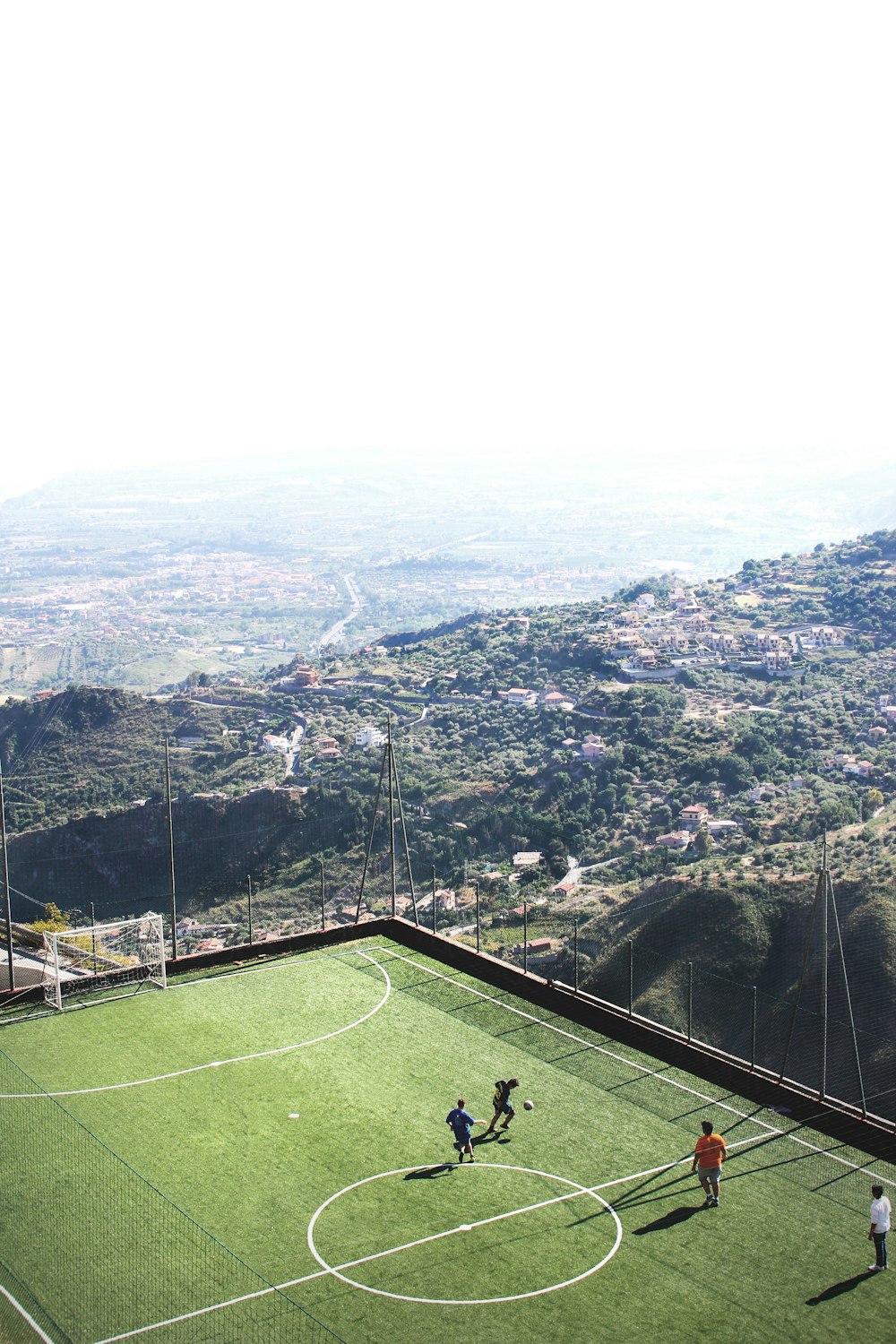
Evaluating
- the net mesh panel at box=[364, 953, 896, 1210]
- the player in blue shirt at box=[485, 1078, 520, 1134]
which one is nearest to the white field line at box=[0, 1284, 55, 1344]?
the player in blue shirt at box=[485, 1078, 520, 1134]

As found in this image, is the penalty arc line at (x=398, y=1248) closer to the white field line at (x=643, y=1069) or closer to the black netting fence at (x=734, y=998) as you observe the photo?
the white field line at (x=643, y=1069)

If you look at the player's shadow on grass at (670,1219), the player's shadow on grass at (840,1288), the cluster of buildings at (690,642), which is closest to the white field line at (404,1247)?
the player's shadow on grass at (670,1219)

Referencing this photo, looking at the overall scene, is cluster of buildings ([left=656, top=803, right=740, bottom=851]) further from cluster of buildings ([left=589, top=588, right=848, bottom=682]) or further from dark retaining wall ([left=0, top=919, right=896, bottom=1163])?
dark retaining wall ([left=0, top=919, right=896, bottom=1163])

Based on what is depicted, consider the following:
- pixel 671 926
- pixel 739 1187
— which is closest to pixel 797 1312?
pixel 739 1187

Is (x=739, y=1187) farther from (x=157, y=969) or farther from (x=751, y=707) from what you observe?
(x=751, y=707)

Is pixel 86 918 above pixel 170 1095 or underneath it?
underneath

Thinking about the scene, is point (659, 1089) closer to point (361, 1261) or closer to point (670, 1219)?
point (670, 1219)
